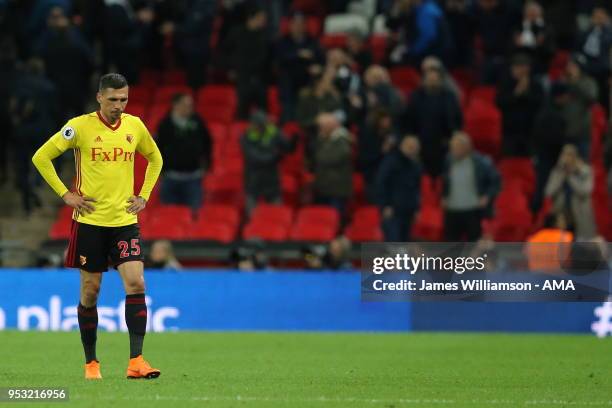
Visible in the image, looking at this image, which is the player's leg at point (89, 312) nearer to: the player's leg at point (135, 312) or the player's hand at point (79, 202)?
the player's leg at point (135, 312)

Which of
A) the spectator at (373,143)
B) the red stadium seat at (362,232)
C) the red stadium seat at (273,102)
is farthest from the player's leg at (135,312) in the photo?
the red stadium seat at (273,102)

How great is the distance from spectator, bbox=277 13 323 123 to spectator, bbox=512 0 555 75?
3.02 meters

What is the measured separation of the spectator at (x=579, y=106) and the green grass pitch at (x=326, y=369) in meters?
4.70

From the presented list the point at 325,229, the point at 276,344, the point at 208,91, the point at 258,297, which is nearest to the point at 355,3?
the point at 208,91

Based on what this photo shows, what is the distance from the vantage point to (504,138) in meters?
22.8

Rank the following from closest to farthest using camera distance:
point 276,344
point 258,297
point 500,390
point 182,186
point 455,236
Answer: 1. point 500,390
2. point 276,344
3. point 258,297
4. point 455,236
5. point 182,186

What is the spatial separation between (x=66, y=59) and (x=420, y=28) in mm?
5368

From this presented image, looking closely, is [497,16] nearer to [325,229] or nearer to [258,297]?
[325,229]

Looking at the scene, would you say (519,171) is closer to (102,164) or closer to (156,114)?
(156,114)

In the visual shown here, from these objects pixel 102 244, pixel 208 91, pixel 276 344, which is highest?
pixel 208 91

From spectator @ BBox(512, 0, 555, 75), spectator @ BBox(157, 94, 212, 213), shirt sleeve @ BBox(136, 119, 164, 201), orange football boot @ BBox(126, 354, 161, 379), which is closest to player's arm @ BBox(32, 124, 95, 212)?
shirt sleeve @ BBox(136, 119, 164, 201)

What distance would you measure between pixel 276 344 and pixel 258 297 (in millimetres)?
2847

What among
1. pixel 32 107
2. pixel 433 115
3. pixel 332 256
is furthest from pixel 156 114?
pixel 332 256

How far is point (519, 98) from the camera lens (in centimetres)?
2211
